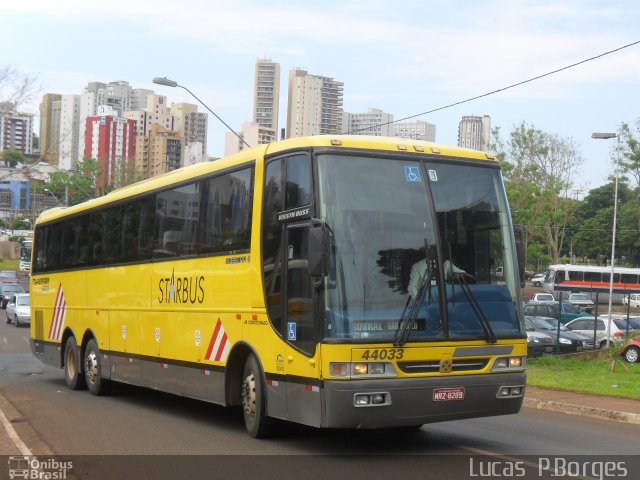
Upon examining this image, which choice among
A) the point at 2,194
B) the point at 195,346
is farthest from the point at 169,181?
the point at 2,194

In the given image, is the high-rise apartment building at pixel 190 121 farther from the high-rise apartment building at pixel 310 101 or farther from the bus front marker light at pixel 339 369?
the bus front marker light at pixel 339 369

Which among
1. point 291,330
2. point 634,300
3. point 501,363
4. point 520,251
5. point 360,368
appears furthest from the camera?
point 634,300

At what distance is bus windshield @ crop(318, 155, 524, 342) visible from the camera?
8867mm

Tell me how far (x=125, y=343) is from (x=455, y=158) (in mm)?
7350

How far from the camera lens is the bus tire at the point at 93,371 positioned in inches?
642

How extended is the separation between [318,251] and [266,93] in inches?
3688

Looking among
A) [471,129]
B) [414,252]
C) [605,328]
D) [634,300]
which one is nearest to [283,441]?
[414,252]

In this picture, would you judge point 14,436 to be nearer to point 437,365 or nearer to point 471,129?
point 437,365

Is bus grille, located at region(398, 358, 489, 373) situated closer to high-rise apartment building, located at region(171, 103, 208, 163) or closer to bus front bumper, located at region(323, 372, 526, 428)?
bus front bumper, located at region(323, 372, 526, 428)

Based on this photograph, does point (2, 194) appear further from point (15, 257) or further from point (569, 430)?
point (569, 430)

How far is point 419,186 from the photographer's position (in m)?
9.54

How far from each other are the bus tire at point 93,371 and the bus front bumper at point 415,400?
8.61m

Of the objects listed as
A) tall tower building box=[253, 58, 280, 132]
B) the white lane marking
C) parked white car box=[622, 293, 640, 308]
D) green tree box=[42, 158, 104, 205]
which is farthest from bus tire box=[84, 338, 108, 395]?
tall tower building box=[253, 58, 280, 132]

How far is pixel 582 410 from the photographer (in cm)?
1521
